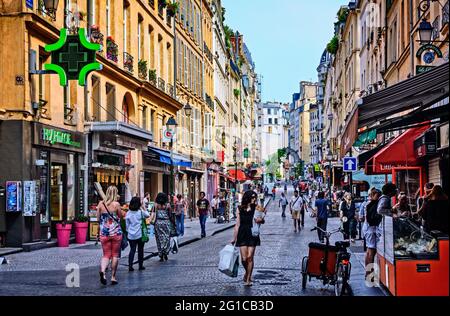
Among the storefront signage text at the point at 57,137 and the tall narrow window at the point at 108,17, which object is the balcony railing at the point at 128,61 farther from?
the storefront signage text at the point at 57,137

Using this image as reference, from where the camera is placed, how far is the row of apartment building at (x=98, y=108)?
2180cm

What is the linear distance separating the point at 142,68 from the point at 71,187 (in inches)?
416

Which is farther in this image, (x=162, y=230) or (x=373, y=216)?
(x=162, y=230)

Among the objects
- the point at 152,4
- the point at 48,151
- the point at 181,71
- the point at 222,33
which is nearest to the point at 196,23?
the point at 181,71

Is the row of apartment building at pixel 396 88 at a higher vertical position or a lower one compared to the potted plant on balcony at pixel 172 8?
lower

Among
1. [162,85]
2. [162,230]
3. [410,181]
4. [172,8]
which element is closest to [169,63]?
[172,8]

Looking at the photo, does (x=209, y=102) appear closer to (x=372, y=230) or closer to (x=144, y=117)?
(x=144, y=117)

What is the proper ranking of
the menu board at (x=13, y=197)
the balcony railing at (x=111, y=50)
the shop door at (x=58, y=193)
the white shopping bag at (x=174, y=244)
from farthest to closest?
1. the balcony railing at (x=111, y=50)
2. the shop door at (x=58, y=193)
3. the menu board at (x=13, y=197)
4. the white shopping bag at (x=174, y=244)

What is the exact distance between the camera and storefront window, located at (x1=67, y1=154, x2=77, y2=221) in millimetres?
25438

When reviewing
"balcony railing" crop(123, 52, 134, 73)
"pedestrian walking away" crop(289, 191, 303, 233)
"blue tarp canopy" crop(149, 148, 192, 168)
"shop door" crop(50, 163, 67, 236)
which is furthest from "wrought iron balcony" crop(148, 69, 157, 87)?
"shop door" crop(50, 163, 67, 236)

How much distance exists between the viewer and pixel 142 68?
3481 centimetres

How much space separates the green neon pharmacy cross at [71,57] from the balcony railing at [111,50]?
386 inches

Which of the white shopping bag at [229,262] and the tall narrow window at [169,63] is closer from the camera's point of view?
the white shopping bag at [229,262]

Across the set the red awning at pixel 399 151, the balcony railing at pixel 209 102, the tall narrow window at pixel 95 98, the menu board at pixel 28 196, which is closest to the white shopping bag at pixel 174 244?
the menu board at pixel 28 196
